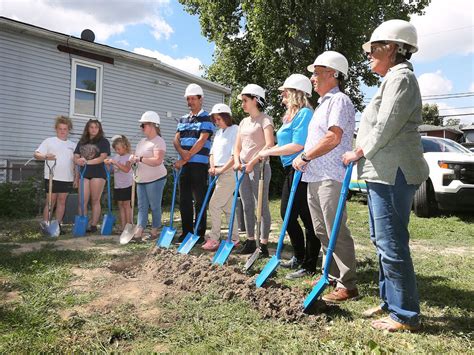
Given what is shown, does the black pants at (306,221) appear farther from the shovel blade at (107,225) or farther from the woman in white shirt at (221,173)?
the shovel blade at (107,225)

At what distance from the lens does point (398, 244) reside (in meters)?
2.76

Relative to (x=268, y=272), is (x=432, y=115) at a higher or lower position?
higher

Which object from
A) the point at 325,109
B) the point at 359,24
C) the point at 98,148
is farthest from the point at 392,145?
the point at 359,24

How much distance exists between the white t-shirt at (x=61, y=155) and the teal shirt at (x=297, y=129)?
3.90 m

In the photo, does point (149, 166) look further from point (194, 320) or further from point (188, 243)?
point (194, 320)

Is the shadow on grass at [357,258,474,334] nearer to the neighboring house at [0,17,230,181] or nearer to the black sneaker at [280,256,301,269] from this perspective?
the black sneaker at [280,256,301,269]

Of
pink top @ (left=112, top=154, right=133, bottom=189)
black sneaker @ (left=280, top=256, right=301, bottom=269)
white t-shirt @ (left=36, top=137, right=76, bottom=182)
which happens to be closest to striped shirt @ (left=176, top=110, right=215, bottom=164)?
pink top @ (left=112, top=154, right=133, bottom=189)

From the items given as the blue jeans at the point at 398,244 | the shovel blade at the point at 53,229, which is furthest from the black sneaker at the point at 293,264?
the shovel blade at the point at 53,229

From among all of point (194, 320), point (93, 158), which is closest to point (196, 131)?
point (93, 158)

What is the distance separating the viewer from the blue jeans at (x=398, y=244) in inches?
109

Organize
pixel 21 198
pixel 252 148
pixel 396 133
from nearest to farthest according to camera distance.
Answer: pixel 396 133 → pixel 252 148 → pixel 21 198

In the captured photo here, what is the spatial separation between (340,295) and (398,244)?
0.93m

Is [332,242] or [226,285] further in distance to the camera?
[226,285]

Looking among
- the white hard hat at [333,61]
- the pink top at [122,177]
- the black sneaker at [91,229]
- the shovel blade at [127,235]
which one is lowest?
the black sneaker at [91,229]
